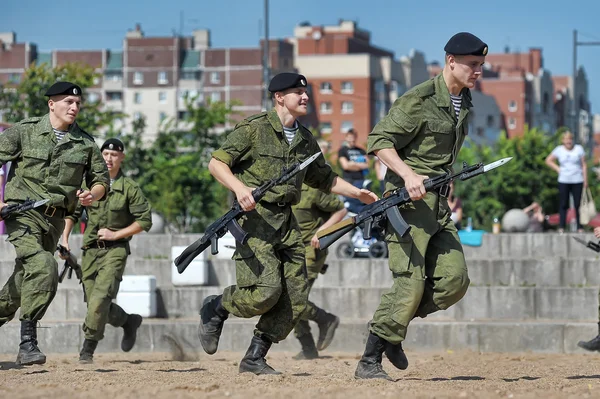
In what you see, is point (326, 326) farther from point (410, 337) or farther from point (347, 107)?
point (347, 107)

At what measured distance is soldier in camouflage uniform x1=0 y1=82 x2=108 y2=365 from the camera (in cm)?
1009

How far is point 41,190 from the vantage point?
10.2 meters

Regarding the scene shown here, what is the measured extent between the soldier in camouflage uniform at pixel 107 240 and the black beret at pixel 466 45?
4.51 meters

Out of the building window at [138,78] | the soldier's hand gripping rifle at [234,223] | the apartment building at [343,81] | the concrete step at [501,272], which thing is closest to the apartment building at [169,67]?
the building window at [138,78]

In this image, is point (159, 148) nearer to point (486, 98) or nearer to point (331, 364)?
point (331, 364)

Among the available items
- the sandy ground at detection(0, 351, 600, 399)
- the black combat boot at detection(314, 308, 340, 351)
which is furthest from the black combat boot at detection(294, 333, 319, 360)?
the sandy ground at detection(0, 351, 600, 399)

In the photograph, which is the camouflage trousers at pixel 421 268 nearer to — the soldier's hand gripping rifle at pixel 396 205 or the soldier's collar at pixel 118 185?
the soldier's hand gripping rifle at pixel 396 205

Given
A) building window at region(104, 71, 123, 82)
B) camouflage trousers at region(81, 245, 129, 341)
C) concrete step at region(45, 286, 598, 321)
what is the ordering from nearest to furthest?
camouflage trousers at region(81, 245, 129, 341), concrete step at region(45, 286, 598, 321), building window at region(104, 71, 123, 82)

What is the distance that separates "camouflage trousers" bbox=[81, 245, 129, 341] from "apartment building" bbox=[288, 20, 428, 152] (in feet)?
341

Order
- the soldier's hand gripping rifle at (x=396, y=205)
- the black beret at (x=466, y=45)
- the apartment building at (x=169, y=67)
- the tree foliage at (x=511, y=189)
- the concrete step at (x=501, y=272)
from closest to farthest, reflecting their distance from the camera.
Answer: the soldier's hand gripping rifle at (x=396, y=205) < the black beret at (x=466, y=45) < the concrete step at (x=501, y=272) < the tree foliage at (x=511, y=189) < the apartment building at (x=169, y=67)

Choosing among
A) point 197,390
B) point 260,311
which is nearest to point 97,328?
point 260,311

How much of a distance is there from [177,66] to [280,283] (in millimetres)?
116069

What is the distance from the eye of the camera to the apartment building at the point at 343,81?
12044 centimetres

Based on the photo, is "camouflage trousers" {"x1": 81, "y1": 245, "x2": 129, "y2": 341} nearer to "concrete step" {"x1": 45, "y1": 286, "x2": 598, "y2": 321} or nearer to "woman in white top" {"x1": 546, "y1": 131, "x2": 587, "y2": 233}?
"concrete step" {"x1": 45, "y1": 286, "x2": 598, "y2": 321}
